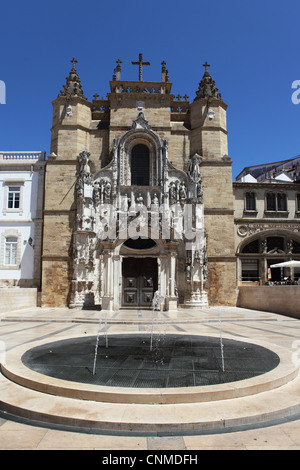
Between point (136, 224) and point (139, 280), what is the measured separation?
11.2 ft

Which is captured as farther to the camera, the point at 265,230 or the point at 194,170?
the point at 265,230

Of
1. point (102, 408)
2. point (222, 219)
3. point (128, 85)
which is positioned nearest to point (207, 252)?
point (222, 219)

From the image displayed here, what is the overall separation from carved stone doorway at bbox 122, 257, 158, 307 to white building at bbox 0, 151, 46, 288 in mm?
5606

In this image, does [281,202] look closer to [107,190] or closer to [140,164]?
[140,164]

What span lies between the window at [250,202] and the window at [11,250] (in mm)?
15437

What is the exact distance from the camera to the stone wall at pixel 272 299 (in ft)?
54.2

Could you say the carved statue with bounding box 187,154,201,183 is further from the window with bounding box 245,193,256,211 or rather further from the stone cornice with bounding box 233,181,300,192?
the window with bounding box 245,193,256,211

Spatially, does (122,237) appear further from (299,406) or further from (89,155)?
(299,406)

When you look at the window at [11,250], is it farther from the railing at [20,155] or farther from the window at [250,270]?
the window at [250,270]

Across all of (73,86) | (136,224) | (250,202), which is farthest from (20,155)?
(250,202)

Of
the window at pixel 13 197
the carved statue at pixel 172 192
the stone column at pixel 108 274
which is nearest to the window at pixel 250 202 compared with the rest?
the carved statue at pixel 172 192

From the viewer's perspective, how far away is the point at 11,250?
21.4 meters
